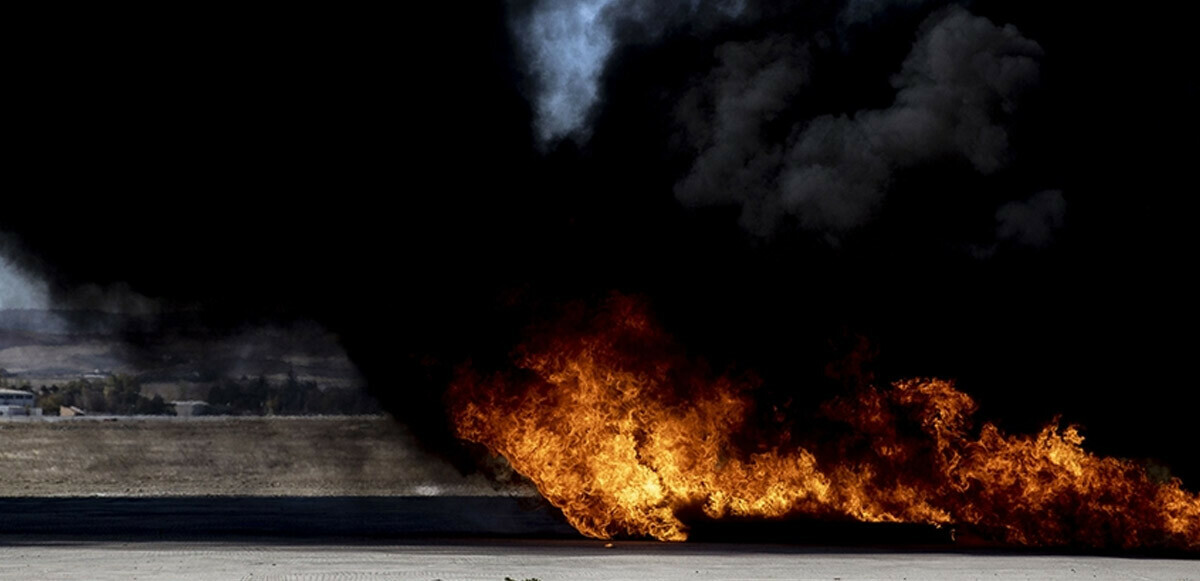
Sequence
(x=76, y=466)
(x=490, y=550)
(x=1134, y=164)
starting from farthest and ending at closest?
(x=76, y=466), (x=1134, y=164), (x=490, y=550)

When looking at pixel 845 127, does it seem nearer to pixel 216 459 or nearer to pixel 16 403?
pixel 216 459

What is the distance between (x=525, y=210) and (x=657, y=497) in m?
6.57

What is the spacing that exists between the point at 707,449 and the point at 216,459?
110468 mm

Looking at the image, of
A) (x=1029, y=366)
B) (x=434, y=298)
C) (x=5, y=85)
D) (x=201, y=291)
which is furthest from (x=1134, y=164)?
(x=5, y=85)

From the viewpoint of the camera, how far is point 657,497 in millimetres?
35406

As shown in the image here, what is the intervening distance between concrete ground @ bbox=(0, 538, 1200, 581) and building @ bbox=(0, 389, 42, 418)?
129m

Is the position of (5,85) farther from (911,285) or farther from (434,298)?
(911,285)

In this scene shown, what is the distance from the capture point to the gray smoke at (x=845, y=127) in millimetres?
35031

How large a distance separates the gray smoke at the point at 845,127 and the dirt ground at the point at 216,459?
84386 millimetres

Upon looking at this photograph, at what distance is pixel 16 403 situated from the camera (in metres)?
164

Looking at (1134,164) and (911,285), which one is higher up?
(1134,164)

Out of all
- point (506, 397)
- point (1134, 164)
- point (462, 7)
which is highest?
point (462, 7)

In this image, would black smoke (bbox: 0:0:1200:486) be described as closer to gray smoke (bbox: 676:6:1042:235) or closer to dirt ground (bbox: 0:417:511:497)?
gray smoke (bbox: 676:6:1042:235)

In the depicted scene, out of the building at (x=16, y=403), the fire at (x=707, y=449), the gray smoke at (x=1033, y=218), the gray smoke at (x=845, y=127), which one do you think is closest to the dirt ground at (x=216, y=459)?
the building at (x=16, y=403)
